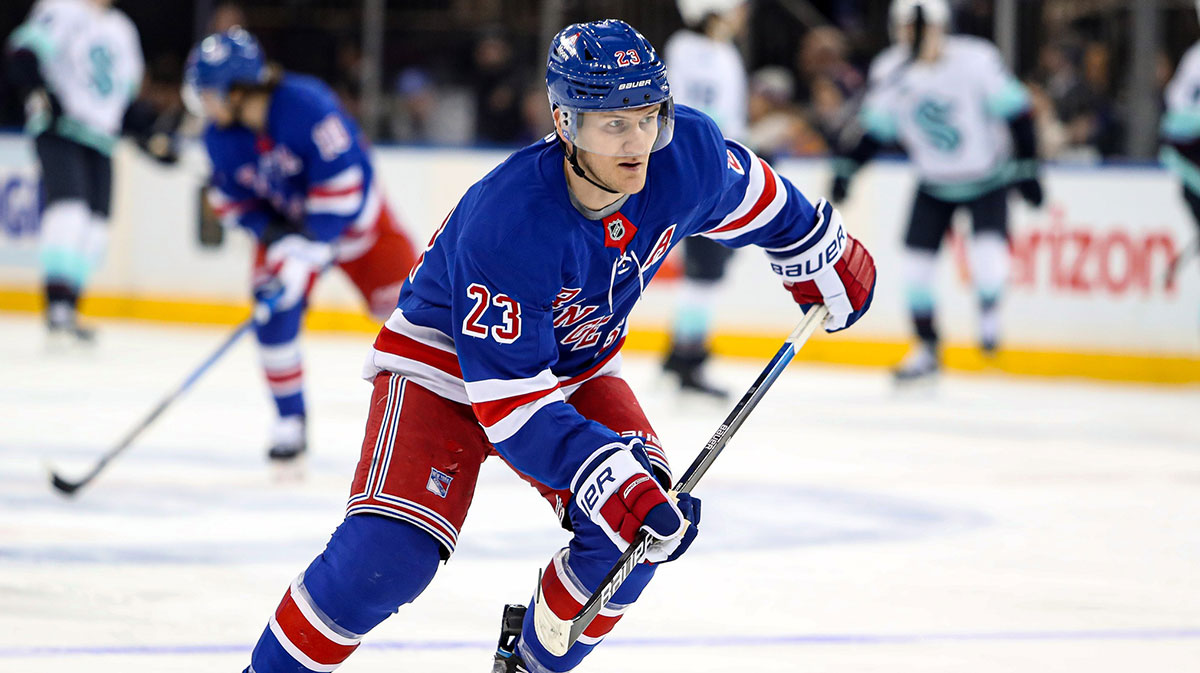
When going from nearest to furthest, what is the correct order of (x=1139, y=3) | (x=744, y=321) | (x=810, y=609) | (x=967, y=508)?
(x=810, y=609), (x=967, y=508), (x=1139, y=3), (x=744, y=321)

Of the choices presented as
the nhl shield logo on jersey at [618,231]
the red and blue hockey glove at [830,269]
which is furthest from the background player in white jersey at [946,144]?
the nhl shield logo on jersey at [618,231]

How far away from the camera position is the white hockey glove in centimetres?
414

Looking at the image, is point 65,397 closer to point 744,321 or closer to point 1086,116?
point 744,321

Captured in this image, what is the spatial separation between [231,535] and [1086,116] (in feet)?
15.9


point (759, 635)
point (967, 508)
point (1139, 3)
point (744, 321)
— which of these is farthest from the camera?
point (744, 321)

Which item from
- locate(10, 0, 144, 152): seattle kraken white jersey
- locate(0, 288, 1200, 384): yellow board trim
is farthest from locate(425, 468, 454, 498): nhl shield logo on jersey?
locate(10, 0, 144, 152): seattle kraken white jersey

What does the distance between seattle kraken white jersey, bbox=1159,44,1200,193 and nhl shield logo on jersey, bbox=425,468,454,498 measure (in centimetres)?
506

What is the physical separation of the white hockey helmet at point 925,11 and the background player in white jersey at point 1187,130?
37.1 inches

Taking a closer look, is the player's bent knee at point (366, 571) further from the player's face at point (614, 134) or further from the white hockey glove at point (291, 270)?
the white hockey glove at point (291, 270)

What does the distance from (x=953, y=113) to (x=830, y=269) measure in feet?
14.9

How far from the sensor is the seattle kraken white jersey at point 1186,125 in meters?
6.57

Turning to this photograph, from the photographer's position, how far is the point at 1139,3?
7.17m

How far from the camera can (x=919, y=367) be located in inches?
265

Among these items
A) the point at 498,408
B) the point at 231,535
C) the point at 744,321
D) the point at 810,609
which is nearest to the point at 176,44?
the point at 744,321
